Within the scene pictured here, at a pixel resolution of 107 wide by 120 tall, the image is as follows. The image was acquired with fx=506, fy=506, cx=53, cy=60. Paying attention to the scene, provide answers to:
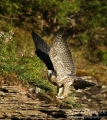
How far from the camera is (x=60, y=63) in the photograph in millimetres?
9164

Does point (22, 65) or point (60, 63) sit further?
point (22, 65)

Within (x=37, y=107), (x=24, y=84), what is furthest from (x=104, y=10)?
(x=37, y=107)

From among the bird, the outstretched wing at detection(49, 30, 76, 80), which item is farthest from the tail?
the outstretched wing at detection(49, 30, 76, 80)

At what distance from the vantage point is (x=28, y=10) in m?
18.8

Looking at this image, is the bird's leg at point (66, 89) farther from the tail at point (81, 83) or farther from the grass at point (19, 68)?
the tail at point (81, 83)

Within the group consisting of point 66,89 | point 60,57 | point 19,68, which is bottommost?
point 66,89

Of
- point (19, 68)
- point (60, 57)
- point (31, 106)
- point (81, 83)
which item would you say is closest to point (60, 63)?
point (60, 57)

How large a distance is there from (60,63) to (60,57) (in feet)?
0.41

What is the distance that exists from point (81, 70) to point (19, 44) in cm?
222

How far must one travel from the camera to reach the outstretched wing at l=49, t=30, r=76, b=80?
9.03 m

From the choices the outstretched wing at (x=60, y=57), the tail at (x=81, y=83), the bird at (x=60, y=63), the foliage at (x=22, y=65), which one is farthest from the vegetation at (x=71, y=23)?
the outstretched wing at (x=60, y=57)

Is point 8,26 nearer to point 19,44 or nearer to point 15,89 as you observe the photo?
point 19,44

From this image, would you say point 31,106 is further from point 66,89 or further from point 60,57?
point 66,89

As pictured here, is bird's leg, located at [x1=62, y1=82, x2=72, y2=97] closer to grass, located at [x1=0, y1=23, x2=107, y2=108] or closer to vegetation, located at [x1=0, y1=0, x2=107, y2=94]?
grass, located at [x1=0, y1=23, x2=107, y2=108]
